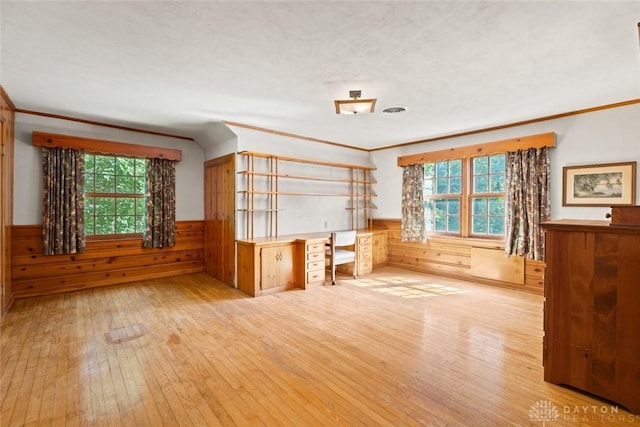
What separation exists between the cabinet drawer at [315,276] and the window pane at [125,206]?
3.06 m

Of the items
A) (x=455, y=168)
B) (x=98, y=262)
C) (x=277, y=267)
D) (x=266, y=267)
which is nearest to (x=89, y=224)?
(x=98, y=262)

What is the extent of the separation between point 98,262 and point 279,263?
273 centimetres

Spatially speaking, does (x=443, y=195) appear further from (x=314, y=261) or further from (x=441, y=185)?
(x=314, y=261)

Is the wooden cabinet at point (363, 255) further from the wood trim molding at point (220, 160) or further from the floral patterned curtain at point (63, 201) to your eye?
the floral patterned curtain at point (63, 201)

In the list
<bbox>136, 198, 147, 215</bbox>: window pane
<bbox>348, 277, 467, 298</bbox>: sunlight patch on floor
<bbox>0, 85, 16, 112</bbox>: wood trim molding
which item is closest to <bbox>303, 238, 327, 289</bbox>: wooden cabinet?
<bbox>348, 277, 467, 298</bbox>: sunlight patch on floor

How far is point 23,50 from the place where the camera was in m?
→ 2.34

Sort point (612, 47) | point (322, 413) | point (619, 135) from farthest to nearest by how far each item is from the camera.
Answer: point (619, 135) < point (612, 47) < point (322, 413)

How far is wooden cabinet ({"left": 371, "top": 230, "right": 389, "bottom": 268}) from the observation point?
5.83 meters

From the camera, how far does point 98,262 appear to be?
4.50 m

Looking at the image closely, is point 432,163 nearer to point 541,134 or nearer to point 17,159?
point 541,134

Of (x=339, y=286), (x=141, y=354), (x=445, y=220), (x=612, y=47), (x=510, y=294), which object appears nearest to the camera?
(x=612, y=47)

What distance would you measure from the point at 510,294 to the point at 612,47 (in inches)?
123

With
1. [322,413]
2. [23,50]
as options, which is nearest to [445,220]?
[322,413]

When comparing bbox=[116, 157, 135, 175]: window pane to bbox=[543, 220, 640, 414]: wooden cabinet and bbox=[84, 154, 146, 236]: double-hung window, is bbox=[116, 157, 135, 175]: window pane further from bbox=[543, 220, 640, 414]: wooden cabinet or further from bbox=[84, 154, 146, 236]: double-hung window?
bbox=[543, 220, 640, 414]: wooden cabinet
